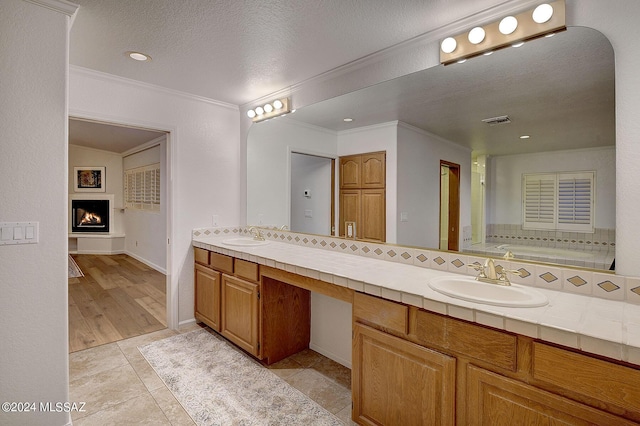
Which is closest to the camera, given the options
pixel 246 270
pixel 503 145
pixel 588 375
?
pixel 588 375

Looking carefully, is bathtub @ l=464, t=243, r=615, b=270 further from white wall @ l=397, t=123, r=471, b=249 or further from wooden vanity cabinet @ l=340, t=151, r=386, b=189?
wooden vanity cabinet @ l=340, t=151, r=386, b=189

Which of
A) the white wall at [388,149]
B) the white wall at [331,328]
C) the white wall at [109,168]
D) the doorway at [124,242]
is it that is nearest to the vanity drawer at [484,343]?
the white wall at [388,149]

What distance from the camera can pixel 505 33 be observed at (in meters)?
1.59

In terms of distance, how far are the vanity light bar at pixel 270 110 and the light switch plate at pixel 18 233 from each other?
198 cm

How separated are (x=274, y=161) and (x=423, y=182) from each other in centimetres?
158

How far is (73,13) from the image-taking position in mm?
1691

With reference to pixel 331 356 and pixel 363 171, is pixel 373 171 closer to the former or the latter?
pixel 363 171

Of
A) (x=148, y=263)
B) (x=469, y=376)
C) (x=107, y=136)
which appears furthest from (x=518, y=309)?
(x=107, y=136)

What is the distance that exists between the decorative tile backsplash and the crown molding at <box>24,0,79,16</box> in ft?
6.88

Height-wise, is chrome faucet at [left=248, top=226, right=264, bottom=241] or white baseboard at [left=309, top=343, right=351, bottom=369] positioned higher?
chrome faucet at [left=248, top=226, right=264, bottom=241]

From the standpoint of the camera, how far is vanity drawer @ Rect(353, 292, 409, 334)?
4.85 ft

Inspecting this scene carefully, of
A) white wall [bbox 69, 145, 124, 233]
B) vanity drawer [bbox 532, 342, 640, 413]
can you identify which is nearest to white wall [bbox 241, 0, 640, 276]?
vanity drawer [bbox 532, 342, 640, 413]

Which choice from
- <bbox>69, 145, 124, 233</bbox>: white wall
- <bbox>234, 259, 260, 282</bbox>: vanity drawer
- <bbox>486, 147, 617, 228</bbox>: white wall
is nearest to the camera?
<bbox>486, 147, 617, 228</bbox>: white wall

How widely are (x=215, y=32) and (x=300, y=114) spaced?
3.31ft
